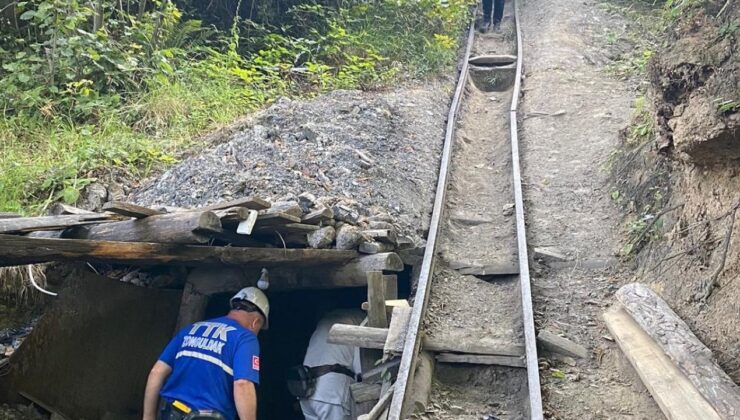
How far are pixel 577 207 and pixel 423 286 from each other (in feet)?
9.27

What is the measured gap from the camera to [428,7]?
1371 cm

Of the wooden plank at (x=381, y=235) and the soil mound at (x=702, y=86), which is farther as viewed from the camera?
the wooden plank at (x=381, y=235)

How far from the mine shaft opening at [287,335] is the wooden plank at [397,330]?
1.63 m

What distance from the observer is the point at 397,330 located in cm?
493

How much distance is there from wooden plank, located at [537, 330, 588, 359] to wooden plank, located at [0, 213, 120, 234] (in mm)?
3259

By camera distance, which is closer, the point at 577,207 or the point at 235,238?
the point at 235,238

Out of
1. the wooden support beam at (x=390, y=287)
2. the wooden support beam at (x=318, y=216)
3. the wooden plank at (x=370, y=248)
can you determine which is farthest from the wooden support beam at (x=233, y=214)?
the wooden support beam at (x=390, y=287)

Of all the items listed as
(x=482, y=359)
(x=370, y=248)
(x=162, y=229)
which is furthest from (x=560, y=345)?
(x=162, y=229)

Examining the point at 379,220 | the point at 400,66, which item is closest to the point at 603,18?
the point at 400,66

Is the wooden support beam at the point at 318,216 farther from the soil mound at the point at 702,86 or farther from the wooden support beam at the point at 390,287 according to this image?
the soil mound at the point at 702,86

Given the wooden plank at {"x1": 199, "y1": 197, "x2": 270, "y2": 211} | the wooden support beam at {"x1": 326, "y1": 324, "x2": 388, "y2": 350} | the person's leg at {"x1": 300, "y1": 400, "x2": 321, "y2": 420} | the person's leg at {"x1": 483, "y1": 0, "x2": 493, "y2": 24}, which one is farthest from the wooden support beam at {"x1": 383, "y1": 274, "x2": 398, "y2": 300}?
the person's leg at {"x1": 483, "y1": 0, "x2": 493, "y2": 24}

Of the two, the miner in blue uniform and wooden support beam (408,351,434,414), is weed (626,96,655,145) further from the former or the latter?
the miner in blue uniform

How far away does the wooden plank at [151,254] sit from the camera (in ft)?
11.3

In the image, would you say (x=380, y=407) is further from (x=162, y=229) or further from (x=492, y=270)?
(x=492, y=270)
